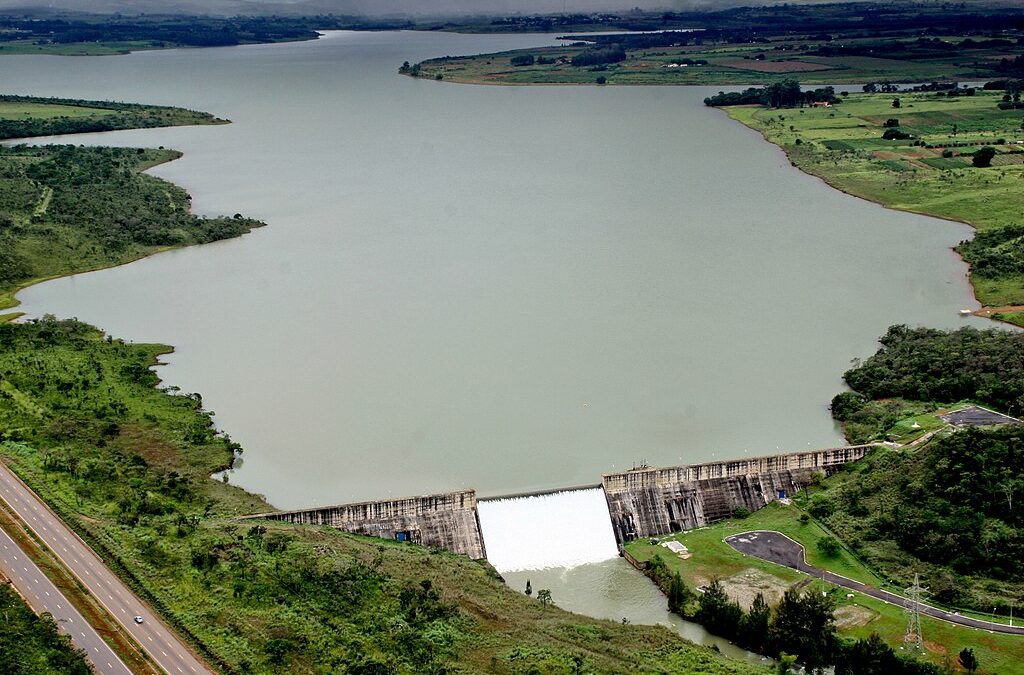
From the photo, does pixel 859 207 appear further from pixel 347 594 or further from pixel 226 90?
pixel 226 90

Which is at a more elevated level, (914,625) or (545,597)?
(914,625)

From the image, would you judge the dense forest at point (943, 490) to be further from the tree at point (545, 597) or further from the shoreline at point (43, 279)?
the shoreline at point (43, 279)

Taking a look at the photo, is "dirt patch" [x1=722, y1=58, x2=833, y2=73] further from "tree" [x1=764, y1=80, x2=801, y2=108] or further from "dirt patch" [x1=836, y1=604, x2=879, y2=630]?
"dirt patch" [x1=836, y1=604, x2=879, y2=630]

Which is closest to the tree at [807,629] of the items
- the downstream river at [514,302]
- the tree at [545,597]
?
the tree at [545,597]

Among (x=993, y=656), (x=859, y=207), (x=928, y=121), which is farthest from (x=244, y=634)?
(x=928, y=121)

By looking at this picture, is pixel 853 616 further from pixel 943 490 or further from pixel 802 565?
pixel 943 490

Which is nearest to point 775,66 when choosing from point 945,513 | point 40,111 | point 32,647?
point 40,111

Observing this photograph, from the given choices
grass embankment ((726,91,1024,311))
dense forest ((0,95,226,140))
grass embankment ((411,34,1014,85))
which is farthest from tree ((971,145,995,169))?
dense forest ((0,95,226,140))
